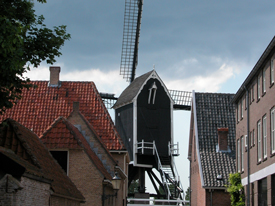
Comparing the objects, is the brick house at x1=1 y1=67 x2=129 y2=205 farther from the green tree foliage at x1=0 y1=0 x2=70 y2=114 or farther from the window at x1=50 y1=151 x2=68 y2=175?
the green tree foliage at x1=0 y1=0 x2=70 y2=114

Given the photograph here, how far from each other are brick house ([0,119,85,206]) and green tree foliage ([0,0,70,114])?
1174mm

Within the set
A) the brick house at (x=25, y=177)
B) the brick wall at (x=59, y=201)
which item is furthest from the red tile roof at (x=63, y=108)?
the brick wall at (x=59, y=201)

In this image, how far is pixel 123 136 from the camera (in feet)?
144

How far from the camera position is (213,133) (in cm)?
3884

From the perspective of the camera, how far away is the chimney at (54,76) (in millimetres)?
36406

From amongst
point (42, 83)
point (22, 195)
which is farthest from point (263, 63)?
point (42, 83)

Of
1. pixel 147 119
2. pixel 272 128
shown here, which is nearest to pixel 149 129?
pixel 147 119

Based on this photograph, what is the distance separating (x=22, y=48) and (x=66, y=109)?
68.2 feet

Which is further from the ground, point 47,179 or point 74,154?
point 74,154

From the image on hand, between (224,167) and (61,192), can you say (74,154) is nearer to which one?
(61,192)

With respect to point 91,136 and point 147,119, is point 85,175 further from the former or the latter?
point 147,119

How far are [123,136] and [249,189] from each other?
17.5 metres

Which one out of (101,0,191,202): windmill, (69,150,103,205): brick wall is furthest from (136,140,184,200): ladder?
(69,150,103,205): brick wall

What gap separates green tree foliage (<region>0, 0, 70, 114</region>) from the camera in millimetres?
12977
